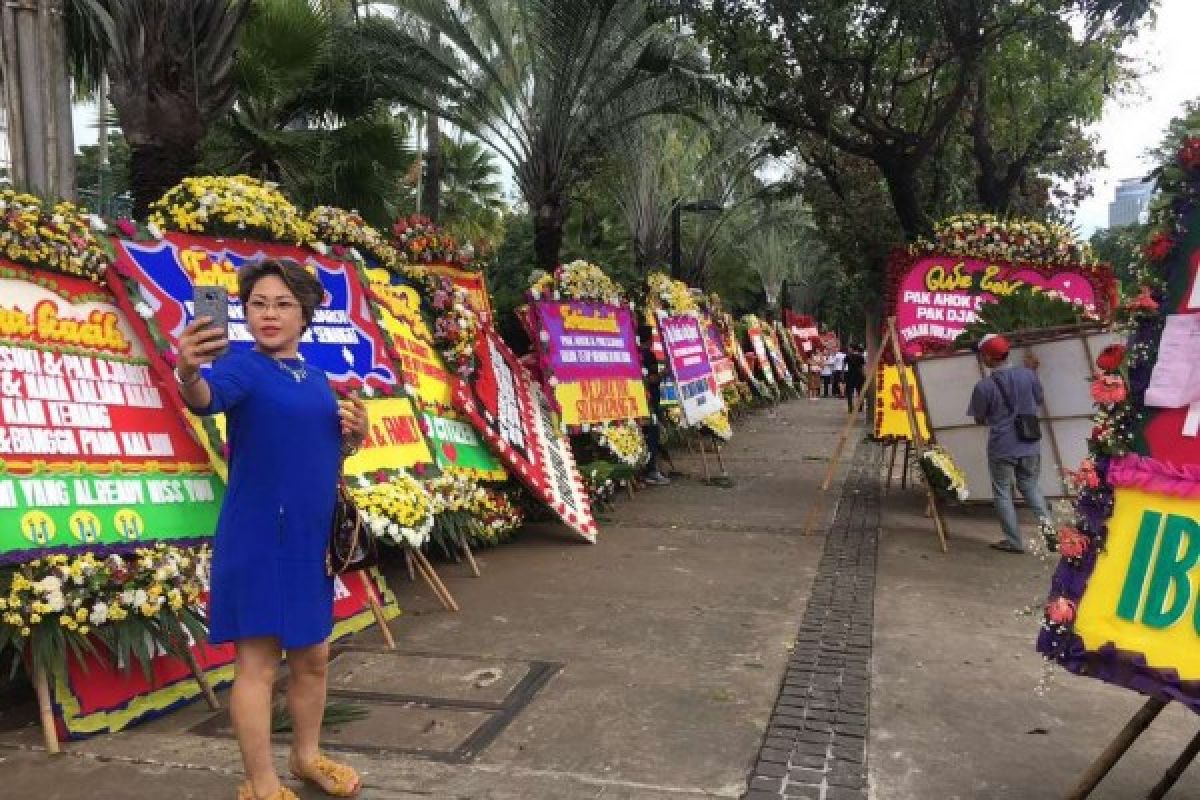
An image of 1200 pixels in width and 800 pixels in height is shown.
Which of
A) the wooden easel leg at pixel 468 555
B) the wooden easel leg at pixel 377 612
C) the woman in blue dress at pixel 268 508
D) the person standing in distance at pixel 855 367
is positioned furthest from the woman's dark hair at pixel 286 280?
the person standing in distance at pixel 855 367

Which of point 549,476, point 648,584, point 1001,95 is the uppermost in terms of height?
point 1001,95

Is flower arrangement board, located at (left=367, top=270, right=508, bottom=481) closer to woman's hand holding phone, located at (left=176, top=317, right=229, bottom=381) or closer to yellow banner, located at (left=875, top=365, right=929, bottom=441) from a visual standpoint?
woman's hand holding phone, located at (left=176, top=317, right=229, bottom=381)

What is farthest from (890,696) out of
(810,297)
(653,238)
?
→ (810,297)

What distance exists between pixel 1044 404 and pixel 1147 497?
18.4ft

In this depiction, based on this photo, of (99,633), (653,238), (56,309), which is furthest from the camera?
(653,238)

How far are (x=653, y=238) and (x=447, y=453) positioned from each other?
15.4 metres

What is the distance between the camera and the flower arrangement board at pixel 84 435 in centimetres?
367

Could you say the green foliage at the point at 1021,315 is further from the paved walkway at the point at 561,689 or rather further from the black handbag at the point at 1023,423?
the paved walkway at the point at 561,689

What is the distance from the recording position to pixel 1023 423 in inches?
295

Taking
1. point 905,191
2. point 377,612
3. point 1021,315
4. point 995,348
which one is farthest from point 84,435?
point 905,191

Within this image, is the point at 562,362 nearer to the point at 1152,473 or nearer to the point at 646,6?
the point at 646,6

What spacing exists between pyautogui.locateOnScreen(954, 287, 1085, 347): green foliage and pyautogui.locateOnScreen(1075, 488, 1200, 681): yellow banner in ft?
19.0

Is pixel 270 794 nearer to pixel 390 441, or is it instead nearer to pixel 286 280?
pixel 286 280

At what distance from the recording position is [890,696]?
4332mm
